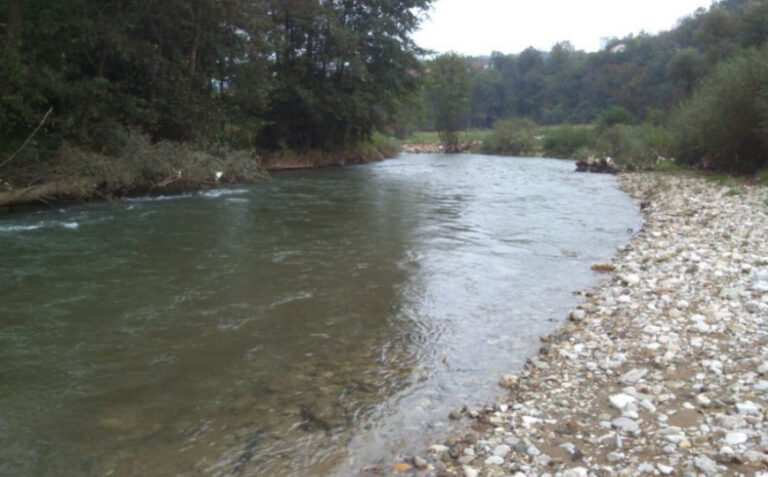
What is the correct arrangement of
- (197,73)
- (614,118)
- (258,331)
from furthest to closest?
(614,118) → (197,73) → (258,331)

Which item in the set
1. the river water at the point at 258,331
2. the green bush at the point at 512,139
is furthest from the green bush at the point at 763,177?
the green bush at the point at 512,139

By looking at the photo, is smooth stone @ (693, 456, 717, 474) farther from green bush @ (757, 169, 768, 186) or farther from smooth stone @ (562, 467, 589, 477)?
green bush @ (757, 169, 768, 186)

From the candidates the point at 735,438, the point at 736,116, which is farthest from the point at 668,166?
the point at 735,438

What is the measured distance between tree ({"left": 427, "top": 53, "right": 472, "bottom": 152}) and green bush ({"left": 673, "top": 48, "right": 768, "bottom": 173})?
4754 centimetres

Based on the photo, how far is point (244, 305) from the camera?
841 cm

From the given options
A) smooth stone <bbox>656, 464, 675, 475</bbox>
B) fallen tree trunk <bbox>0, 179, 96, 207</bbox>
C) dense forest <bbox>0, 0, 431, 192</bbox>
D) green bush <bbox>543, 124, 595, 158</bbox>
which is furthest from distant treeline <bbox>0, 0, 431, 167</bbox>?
green bush <bbox>543, 124, 595, 158</bbox>

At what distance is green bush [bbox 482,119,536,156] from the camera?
63812 millimetres

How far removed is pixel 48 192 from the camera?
17.3m

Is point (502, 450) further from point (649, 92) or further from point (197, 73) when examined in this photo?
point (649, 92)

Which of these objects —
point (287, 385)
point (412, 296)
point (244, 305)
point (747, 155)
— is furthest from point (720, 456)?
point (747, 155)

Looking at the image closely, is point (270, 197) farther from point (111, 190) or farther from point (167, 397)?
point (167, 397)

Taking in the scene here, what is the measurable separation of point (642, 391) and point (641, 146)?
3504 centimetres

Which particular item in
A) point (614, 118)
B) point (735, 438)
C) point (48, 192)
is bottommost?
point (735, 438)

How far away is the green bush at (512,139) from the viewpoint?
63812mm
